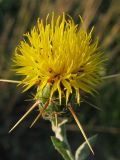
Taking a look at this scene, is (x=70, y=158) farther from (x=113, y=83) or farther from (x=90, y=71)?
(x=113, y=83)

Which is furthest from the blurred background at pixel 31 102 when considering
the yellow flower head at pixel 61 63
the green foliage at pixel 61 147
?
the yellow flower head at pixel 61 63

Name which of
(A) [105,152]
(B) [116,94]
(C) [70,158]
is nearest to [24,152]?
(A) [105,152]

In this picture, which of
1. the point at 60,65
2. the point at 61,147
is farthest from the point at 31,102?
the point at 60,65

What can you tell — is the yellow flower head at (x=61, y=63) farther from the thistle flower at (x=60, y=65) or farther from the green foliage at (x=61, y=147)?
the green foliage at (x=61, y=147)

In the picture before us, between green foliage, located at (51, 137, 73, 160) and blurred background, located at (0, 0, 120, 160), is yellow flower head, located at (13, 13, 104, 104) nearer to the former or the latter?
green foliage, located at (51, 137, 73, 160)

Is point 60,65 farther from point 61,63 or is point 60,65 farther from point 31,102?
point 31,102

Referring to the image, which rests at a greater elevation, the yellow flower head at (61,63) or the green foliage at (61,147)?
the yellow flower head at (61,63)

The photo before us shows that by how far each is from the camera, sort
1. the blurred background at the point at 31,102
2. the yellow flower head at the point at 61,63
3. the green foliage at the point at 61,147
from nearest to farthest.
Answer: the yellow flower head at the point at 61,63, the green foliage at the point at 61,147, the blurred background at the point at 31,102
